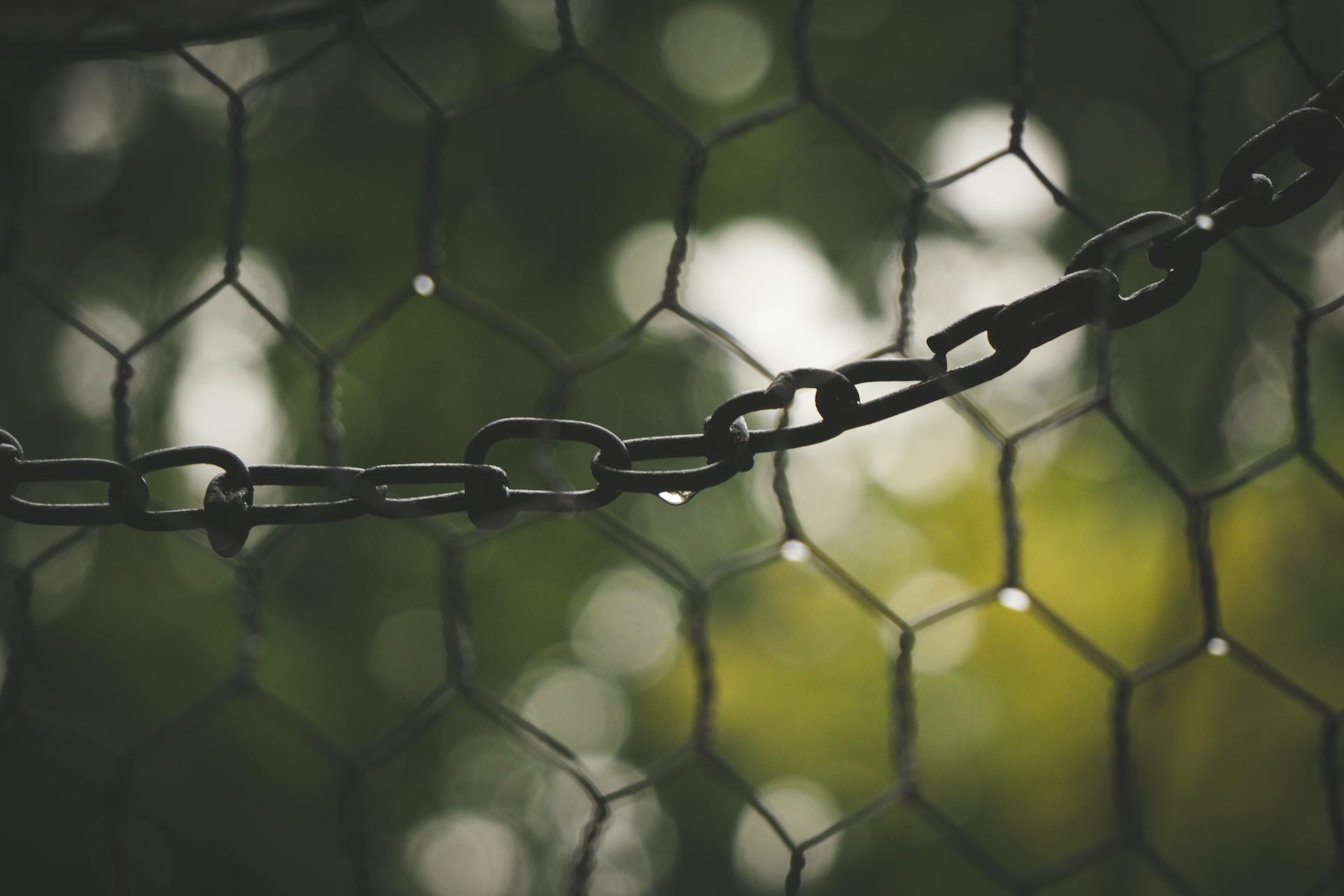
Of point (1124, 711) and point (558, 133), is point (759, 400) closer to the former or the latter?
point (1124, 711)

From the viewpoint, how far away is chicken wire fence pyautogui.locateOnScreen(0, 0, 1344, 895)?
1.62 ft

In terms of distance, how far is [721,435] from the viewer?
0.89 ft

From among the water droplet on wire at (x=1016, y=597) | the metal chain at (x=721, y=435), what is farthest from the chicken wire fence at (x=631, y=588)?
the metal chain at (x=721, y=435)

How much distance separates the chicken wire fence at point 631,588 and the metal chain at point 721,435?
0.47ft

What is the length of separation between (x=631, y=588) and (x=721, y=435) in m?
1.60

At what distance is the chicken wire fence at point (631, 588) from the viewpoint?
1.62ft

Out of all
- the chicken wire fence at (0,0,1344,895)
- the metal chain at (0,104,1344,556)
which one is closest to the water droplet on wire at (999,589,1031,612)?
the chicken wire fence at (0,0,1344,895)

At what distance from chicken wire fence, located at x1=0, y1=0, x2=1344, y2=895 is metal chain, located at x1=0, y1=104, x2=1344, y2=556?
0.47 ft

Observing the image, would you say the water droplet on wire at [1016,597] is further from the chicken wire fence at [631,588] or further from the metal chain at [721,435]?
the metal chain at [721,435]

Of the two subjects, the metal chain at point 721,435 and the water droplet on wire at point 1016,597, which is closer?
the metal chain at point 721,435

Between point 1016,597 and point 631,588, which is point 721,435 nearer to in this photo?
point 1016,597

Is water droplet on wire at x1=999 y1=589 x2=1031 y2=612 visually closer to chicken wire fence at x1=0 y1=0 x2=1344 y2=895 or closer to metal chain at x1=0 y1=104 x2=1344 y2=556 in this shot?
chicken wire fence at x1=0 y1=0 x2=1344 y2=895

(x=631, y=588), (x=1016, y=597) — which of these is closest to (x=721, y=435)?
(x=1016, y=597)

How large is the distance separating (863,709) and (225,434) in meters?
1.04
